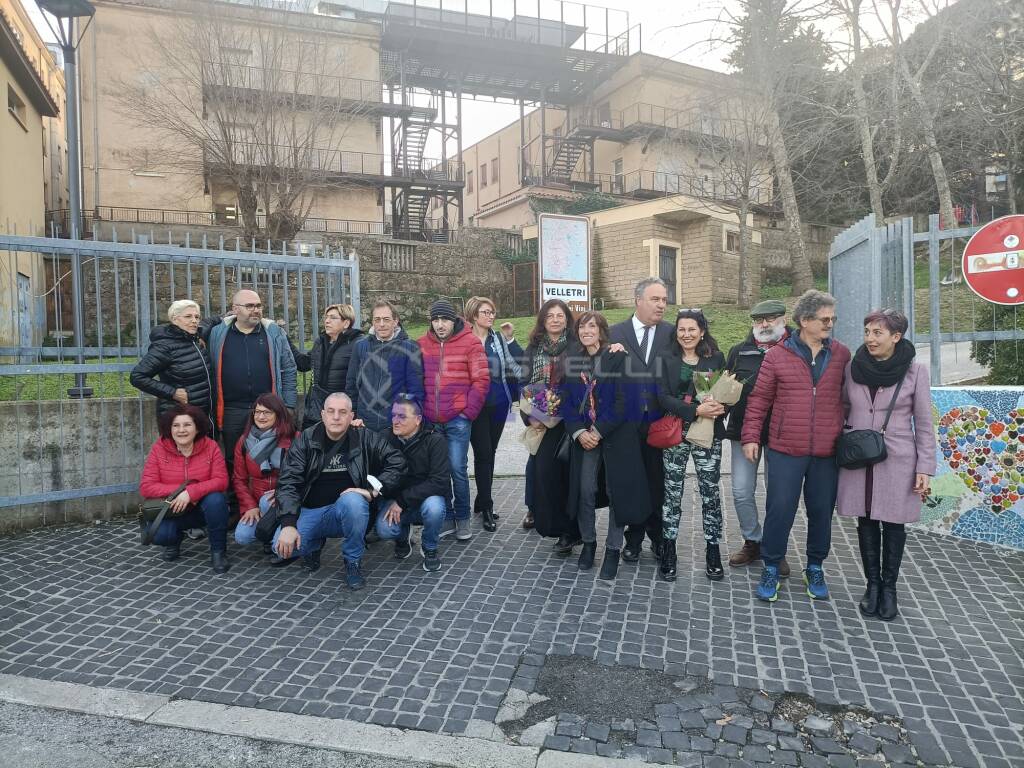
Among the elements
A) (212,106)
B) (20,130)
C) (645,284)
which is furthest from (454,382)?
(20,130)

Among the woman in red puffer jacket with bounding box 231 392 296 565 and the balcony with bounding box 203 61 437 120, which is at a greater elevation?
the balcony with bounding box 203 61 437 120

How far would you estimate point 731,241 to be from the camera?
27438 mm

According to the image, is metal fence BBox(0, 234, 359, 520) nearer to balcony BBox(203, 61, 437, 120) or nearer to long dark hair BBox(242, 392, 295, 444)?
long dark hair BBox(242, 392, 295, 444)

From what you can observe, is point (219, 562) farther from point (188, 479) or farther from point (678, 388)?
point (678, 388)

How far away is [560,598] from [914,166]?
27323 millimetres

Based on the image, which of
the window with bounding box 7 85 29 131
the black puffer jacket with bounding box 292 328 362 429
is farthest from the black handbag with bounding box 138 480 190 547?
the window with bounding box 7 85 29 131

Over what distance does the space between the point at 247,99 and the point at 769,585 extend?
19061 millimetres

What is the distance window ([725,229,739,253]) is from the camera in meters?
27.1

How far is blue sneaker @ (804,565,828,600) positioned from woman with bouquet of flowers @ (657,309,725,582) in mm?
586

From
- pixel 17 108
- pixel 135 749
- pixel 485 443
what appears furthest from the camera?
pixel 17 108

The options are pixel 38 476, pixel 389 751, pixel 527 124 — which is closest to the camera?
pixel 389 751

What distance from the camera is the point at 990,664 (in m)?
3.66

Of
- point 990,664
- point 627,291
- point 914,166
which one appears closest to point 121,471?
point 990,664

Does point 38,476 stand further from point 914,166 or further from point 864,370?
point 914,166
